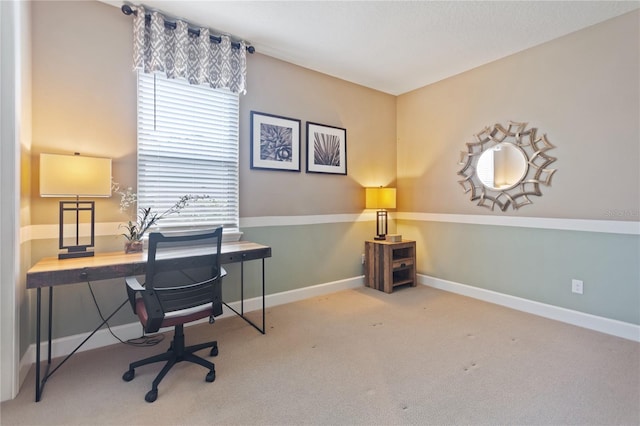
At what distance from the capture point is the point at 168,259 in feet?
6.09

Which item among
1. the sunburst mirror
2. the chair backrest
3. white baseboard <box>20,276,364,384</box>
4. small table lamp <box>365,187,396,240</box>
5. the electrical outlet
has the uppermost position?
the sunburst mirror

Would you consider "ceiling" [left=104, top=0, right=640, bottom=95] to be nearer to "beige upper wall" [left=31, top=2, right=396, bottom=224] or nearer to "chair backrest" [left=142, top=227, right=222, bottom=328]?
"beige upper wall" [left=31, top=2, right=396, bottom=224]

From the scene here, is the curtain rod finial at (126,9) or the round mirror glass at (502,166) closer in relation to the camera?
the curtain rod finial at (126,9)

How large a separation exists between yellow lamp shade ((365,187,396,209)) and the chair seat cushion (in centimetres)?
247

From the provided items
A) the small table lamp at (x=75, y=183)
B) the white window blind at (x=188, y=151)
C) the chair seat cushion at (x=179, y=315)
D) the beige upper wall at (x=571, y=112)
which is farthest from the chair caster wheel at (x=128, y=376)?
the beige upper wall at (x=571, y=112)

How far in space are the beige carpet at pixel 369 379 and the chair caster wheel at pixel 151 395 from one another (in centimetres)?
3

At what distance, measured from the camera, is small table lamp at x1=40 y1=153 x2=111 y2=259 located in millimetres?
1970

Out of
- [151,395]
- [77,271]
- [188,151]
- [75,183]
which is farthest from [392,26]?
[151,395]

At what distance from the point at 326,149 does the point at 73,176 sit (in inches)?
95.9

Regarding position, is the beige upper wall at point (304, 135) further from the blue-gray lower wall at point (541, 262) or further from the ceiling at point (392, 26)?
the blue-gray lower wall at point (541, 262)

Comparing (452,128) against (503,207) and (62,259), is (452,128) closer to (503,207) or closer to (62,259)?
(503,207)

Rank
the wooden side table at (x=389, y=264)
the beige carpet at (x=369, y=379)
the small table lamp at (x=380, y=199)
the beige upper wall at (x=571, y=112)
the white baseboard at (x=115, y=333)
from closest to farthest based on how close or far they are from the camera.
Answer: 1. the beige carpet at (x=369, y=379)
2. the white baseboard at (x=115, y=333)
3. the beige upper wall at (x=571, y=112)
4. the wooden side table at (x=389, y=264)
5. the small table lamp at (x=380, y=199)

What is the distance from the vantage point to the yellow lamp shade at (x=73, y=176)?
1965 millimetres

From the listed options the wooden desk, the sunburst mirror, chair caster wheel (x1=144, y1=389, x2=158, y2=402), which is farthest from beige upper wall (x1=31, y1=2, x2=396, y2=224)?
the sunburst mirror
